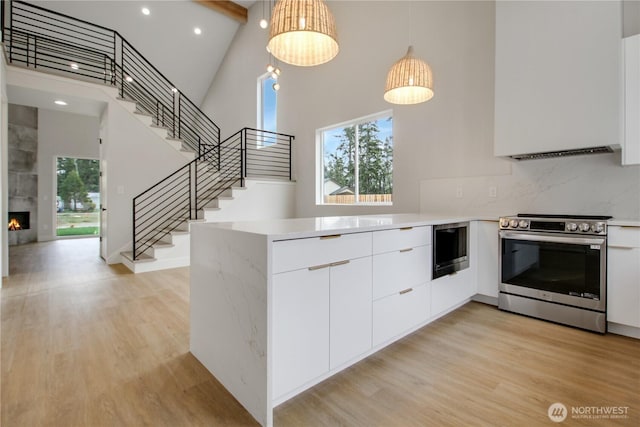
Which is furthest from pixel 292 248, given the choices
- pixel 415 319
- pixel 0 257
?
pixel 0 257

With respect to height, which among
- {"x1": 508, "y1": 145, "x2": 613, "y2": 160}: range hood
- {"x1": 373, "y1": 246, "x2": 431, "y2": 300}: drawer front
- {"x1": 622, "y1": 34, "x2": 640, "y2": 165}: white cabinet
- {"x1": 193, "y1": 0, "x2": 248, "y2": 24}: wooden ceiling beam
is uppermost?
{"x1": 193, "y1": 0, "x2": 248, "y2": 24}: wooden ceiling beam

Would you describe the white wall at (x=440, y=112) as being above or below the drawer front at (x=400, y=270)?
above

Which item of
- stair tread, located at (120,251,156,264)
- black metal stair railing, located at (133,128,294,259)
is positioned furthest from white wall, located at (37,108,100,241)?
stair tread, located at (120,251,156,264)

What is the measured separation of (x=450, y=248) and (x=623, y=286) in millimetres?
1218

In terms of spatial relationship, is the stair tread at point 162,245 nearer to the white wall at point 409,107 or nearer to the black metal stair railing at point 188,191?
the black metal stair railing at point 188,191

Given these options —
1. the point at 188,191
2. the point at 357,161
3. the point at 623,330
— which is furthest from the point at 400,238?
the point at 188,191

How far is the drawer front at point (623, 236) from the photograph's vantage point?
7.13 feet

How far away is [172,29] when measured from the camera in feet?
22.9

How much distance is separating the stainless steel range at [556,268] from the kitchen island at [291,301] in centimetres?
113

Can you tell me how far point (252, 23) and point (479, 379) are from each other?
8100 mm

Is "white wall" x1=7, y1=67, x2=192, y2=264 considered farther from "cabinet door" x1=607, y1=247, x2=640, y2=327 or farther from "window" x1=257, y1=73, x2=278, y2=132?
"cabinet door" x1=607, y1=247, x2=640, y2=327

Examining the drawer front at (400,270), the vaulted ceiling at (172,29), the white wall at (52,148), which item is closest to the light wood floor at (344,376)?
the drawer front at (400,270)

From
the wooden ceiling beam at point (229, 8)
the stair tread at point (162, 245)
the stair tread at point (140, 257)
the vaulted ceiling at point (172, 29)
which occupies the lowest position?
the stair tread at point (140, 257)

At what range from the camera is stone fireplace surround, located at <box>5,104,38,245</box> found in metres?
7.14
